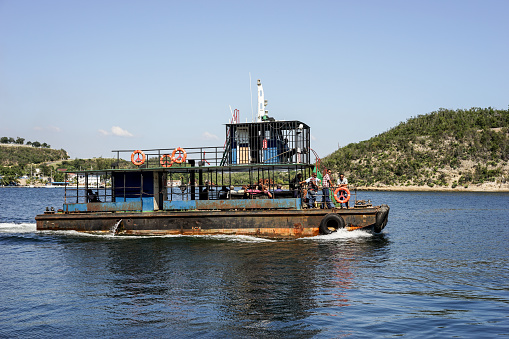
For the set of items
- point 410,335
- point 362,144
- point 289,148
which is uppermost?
point 362,144

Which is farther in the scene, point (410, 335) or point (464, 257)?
point (464, 257)

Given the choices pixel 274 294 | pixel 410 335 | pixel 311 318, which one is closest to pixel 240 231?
pixel 274 294

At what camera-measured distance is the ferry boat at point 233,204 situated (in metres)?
22.1

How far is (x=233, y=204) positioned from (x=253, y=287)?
9543 mm

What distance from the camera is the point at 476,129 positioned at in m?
99.8

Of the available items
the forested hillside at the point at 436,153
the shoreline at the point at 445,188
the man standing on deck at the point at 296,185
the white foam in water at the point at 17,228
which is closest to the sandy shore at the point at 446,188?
the shoreline at the point at 445,188

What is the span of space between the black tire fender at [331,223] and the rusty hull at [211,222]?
200 millimetres

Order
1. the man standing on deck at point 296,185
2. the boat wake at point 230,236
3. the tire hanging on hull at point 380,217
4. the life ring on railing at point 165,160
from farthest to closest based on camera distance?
the life ring on railing at point 165,160
the man standing on deck at point 296,185
the boat wake at point 230,236
the tire hanging on hull at point 380,217

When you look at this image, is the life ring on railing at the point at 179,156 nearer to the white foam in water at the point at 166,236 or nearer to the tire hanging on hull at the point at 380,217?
the white foam in water at the point at 166,236

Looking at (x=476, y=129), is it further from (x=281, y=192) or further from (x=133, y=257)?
(x=133, y=257)

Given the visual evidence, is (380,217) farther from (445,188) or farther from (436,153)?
(436,153)

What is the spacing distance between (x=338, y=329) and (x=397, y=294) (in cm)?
331

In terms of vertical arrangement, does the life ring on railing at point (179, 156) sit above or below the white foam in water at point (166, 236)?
above

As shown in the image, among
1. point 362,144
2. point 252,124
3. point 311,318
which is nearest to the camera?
point 311,318
